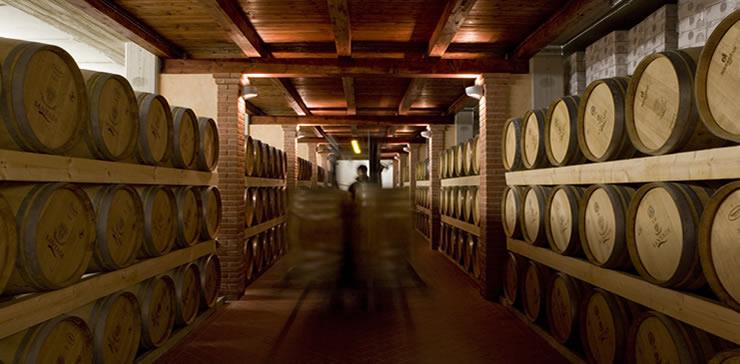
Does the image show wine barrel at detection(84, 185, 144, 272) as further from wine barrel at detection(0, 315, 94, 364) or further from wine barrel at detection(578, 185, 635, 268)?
wine barrel at detection(578, 185, 635, 268)

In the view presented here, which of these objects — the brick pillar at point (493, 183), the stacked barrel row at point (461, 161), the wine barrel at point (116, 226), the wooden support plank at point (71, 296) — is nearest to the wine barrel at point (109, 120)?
the wine barrel at point (116, 226)

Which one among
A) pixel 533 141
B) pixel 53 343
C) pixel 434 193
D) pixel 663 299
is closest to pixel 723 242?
pixel 663 299

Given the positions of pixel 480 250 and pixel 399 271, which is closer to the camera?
pixel 399 271

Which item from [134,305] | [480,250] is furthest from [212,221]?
[480,250]

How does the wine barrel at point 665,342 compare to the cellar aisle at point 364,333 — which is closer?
the wine barrel at point 665,342

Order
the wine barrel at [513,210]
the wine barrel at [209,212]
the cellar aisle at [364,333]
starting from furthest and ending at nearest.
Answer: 1. the wine barrel at [513,210]
2. the wine barrel at [209,212]
3. the cellar aisle at [364,333]

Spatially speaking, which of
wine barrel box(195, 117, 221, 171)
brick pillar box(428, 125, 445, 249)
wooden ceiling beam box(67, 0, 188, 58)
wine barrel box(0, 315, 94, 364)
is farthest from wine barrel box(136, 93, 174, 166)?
brick pillar box(428, 125, 445, 249)

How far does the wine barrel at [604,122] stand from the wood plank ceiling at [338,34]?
5.64 ft

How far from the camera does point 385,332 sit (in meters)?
5.28

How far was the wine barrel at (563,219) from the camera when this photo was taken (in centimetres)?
411

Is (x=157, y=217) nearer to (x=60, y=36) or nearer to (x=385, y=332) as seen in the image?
(x=385, y=332)

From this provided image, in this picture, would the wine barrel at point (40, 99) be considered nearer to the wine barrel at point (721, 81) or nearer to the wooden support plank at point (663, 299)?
the wine barrel at point (721, 81)

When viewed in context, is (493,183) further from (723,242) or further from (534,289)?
(723,242)

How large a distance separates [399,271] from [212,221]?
85.8 inches
